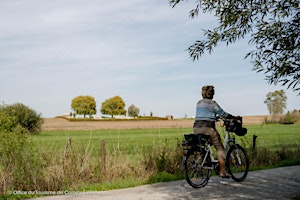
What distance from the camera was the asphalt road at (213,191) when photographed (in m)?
8.91

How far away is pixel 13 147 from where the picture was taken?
35.9ft

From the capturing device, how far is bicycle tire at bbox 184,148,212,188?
31.7 feet

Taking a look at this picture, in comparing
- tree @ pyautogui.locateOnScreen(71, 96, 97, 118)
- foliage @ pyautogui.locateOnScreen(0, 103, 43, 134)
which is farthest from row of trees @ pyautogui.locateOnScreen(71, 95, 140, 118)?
foliage @ pyautogui.locateOnScreen(0, 103, 43, 134)

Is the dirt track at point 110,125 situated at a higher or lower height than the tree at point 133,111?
lower

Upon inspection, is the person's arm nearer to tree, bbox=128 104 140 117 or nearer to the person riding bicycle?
the person riding bicycle

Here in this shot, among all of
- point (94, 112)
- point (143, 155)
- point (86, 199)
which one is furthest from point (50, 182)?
point (94, 112)

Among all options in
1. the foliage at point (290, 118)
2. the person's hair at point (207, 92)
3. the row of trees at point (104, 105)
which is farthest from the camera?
the row of trees at point (104, 105)

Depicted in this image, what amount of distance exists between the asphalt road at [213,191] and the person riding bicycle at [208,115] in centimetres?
89

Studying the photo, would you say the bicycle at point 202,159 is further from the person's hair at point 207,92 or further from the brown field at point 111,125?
the brown field at point 111,125

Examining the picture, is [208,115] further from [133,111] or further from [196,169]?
[133,111]

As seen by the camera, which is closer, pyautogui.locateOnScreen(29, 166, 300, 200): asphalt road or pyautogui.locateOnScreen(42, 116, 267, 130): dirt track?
pyautogui.locateOnScreen(29, 166, 300, 200): asphalt road

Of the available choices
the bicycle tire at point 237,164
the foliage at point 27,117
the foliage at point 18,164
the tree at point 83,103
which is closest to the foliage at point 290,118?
the foliage at point 27,117

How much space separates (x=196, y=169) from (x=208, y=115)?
1.32 m

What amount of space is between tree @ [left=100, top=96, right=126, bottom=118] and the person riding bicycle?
441 ft
